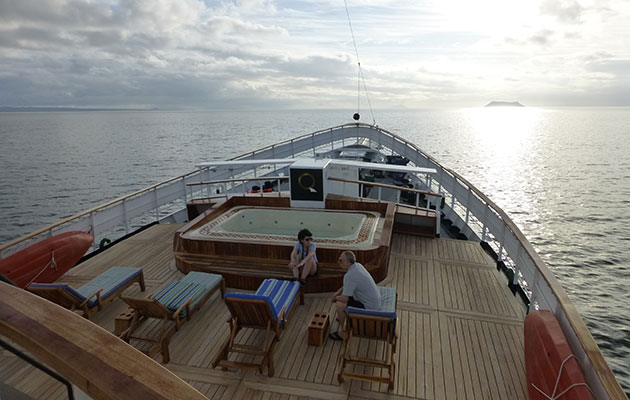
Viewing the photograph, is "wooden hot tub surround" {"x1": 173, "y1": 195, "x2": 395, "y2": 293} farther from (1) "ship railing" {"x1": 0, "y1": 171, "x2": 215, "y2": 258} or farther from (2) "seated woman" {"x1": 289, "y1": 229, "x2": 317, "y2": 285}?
(1) "ship railing" {"x1": 0, "y1": 171, "x2": 215, "y2": 258}

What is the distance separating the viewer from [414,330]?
17.5 ft

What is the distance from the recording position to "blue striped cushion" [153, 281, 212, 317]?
17.2ft

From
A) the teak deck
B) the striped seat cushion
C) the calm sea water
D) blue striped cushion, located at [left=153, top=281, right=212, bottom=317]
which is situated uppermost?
the striped seat cushion

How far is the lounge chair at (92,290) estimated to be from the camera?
509 cm

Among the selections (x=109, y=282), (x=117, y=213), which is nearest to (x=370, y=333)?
(x=109, y=282)

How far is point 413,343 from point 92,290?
15.7 feet

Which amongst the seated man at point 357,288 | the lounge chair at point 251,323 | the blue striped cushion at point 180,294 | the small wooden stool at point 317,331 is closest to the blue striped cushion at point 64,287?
the blue striped cushion at point 180,294

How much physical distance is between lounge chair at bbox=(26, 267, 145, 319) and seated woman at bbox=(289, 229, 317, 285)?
2.62 m

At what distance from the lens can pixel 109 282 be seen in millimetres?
5973

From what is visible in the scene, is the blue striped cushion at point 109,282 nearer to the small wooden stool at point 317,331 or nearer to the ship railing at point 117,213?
the ship railing at point 117,213

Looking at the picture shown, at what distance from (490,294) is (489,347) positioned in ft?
4.98

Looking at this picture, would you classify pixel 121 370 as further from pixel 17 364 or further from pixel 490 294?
pixel 490 294

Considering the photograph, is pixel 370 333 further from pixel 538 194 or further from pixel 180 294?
pixel 538 194

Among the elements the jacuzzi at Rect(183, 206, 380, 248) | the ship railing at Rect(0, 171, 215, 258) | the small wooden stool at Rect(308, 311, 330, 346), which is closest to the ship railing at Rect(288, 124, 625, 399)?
the jacuzzi at Rect(183, 206, 380, 248)
